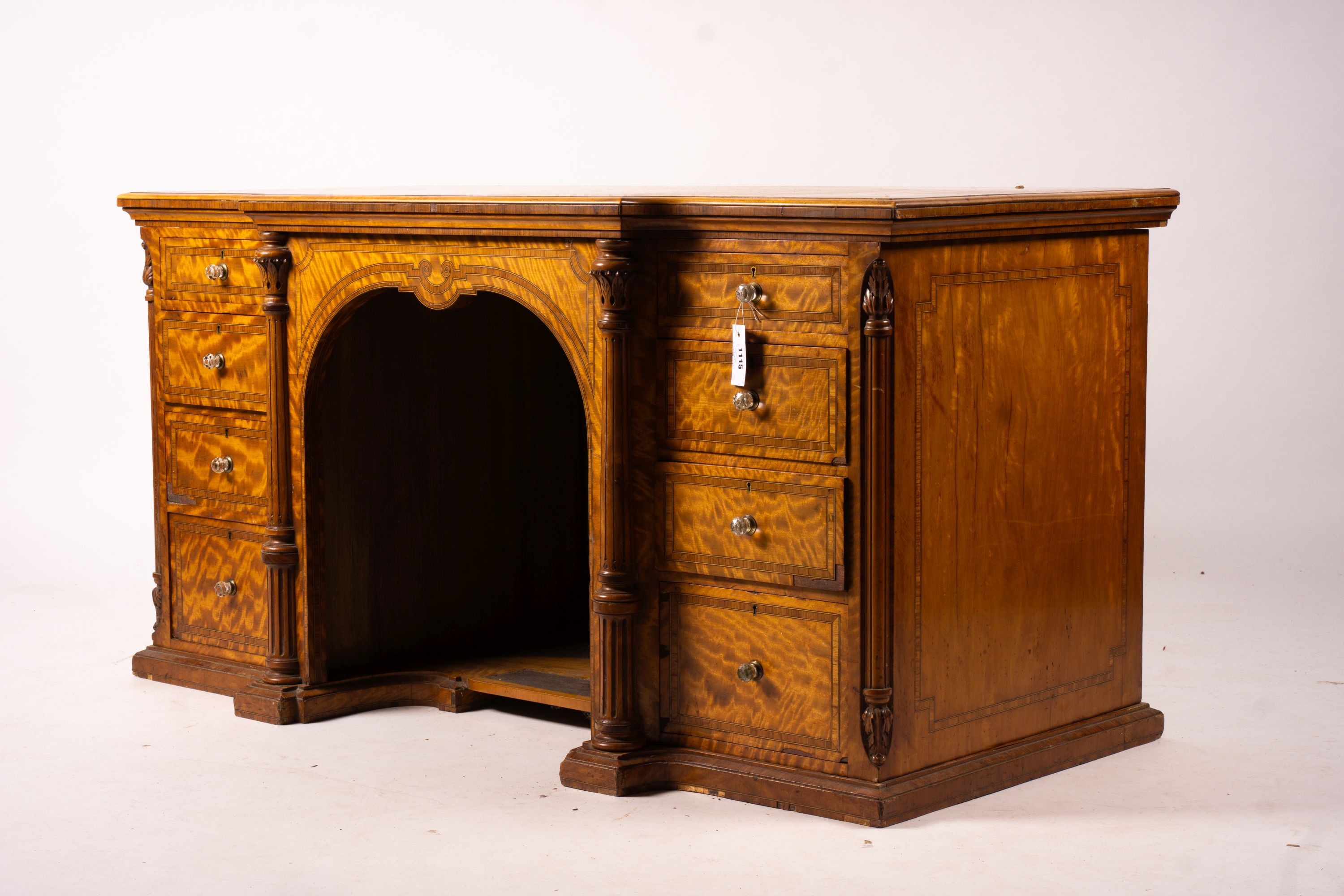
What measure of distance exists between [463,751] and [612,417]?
3.28 ft

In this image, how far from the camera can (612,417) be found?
4.55 m

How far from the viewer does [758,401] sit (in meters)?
4.44

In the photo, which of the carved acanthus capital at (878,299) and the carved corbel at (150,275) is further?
the carved corbel at (150,275)

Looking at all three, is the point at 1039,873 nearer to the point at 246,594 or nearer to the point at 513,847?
the point at 513,847

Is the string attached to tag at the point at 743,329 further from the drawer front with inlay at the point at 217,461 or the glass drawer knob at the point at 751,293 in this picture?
the drawer front with inlay at the point at 217,461

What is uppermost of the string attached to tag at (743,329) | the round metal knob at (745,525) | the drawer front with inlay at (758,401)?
Answer: the string attached to tag at (743,329)

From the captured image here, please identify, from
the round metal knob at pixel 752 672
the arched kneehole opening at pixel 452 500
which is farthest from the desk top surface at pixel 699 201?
the round metal knob at pixel 752 672

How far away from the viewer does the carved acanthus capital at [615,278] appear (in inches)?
177

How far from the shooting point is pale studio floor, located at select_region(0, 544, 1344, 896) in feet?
13.2

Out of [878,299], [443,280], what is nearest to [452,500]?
[443,280]

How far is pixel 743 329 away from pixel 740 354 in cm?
6

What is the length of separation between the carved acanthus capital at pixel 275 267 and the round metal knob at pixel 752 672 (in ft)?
5.36

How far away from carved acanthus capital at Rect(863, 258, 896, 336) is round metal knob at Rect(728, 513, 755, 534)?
52 cm

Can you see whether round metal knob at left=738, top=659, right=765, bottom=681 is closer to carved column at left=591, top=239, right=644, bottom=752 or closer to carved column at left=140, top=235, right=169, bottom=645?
carved column at left=591, top=239, right=644, bottom=752
